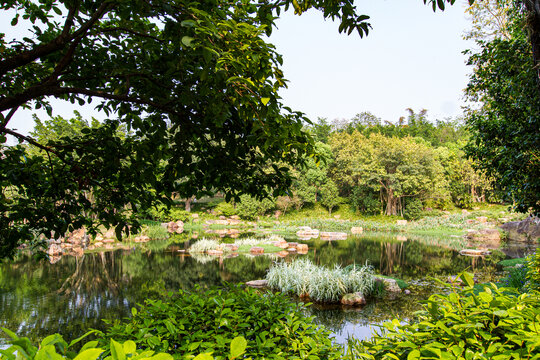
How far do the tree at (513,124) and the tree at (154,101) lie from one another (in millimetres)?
4287

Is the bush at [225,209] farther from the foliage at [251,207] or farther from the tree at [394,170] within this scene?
the tree at [394,170]

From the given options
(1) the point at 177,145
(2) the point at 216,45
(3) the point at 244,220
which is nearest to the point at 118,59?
(1) the point at 177,145

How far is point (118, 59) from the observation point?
251cm

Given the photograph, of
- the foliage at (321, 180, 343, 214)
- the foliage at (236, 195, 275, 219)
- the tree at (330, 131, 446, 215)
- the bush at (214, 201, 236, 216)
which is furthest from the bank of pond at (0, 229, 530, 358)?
the foliage at (321, 180, 343, 214)

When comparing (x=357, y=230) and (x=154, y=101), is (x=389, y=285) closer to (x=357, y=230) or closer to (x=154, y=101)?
(x=154, y=101)

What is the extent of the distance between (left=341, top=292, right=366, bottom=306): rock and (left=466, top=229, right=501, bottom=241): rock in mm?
15385

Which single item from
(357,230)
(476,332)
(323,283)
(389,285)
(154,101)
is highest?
(154,101)

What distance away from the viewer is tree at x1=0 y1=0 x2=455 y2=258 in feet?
5.70

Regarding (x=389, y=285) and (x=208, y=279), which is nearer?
(x=389, y=285)

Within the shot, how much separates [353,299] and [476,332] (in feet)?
21.5

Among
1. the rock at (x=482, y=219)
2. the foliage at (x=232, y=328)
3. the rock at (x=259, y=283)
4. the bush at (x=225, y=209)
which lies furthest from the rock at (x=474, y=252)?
the bush at (x=225, y=209)

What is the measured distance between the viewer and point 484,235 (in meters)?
18.7

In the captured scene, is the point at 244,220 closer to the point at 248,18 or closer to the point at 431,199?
the point at 431,199

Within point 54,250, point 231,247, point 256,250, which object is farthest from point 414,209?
point 54,250
